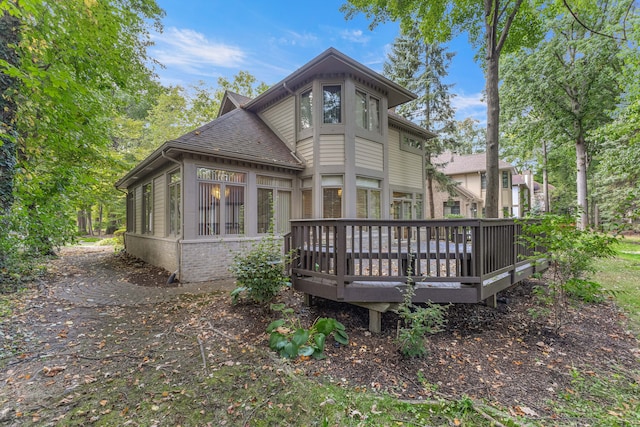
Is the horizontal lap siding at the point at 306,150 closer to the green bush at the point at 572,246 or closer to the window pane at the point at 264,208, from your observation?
the window pane at the point at 264,208

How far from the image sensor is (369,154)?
9.57 metres

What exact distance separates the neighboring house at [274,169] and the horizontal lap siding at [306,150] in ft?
0.12

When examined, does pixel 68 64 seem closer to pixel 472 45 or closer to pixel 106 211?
pixel 472 45

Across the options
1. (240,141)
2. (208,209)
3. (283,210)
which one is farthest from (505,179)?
(208,209)

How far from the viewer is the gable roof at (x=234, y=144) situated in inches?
283

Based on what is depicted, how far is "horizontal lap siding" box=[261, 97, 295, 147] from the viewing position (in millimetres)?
9781

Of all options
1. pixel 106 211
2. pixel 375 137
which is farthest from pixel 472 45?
pixel 106 211

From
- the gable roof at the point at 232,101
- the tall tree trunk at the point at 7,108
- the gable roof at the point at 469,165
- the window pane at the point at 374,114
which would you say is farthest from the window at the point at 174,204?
the gable roof at the point at 469,165

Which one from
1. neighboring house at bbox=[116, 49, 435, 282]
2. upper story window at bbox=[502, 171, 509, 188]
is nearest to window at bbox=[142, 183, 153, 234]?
neighboring house at bbox=[116, 49, 435, 282]

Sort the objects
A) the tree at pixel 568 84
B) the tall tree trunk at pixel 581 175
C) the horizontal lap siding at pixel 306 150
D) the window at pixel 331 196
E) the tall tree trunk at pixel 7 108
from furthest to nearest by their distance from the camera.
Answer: the tall tree trunk at pixel 581 175, the tree at pixel 568 84, the horizontal lap siding at pixel 306 150, the window at pixel 331 196, the tall tree trunk at pixel 7 108

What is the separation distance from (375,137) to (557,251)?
6.90 m

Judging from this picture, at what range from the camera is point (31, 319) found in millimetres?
4496

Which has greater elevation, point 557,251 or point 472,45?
point 472,45

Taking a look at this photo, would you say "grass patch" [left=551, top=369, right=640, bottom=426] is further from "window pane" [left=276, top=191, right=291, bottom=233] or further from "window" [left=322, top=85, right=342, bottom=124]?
"window" [left=322, top=85, right=342, bottom=124]
